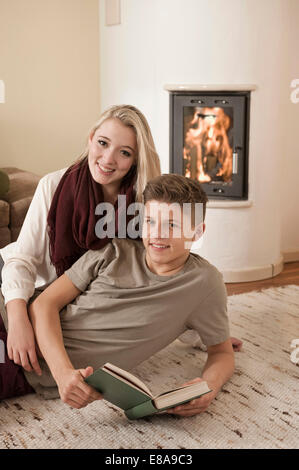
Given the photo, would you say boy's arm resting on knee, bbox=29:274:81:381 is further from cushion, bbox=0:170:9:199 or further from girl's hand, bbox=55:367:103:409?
cushion, bbox=0:170:9:199

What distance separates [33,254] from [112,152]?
1.36ft

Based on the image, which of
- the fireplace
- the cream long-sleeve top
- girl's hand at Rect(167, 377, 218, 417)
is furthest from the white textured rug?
the fireplace

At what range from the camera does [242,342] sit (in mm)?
2105

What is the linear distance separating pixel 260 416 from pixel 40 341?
64 cm

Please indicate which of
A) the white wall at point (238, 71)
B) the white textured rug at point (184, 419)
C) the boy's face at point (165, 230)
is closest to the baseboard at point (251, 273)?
the white wall at point (238, 71)

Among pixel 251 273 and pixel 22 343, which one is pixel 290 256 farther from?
pixel 22 343

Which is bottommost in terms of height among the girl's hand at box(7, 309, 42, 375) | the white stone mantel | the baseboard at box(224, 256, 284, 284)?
the baseboard at box(224, 256, 284, 284)

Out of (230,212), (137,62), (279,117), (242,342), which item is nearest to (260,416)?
(242,342)

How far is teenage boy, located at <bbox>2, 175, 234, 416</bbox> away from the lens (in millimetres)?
1558

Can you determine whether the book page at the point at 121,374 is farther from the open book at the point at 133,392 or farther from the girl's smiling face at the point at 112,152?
the girl's smiling face at the point at 112,152

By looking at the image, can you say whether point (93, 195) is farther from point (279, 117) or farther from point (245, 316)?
point (279, 117)

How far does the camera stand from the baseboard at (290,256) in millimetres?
3780

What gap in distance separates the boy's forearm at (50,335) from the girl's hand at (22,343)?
0.9 inches

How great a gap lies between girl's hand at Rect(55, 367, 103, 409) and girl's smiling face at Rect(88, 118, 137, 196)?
599mm
